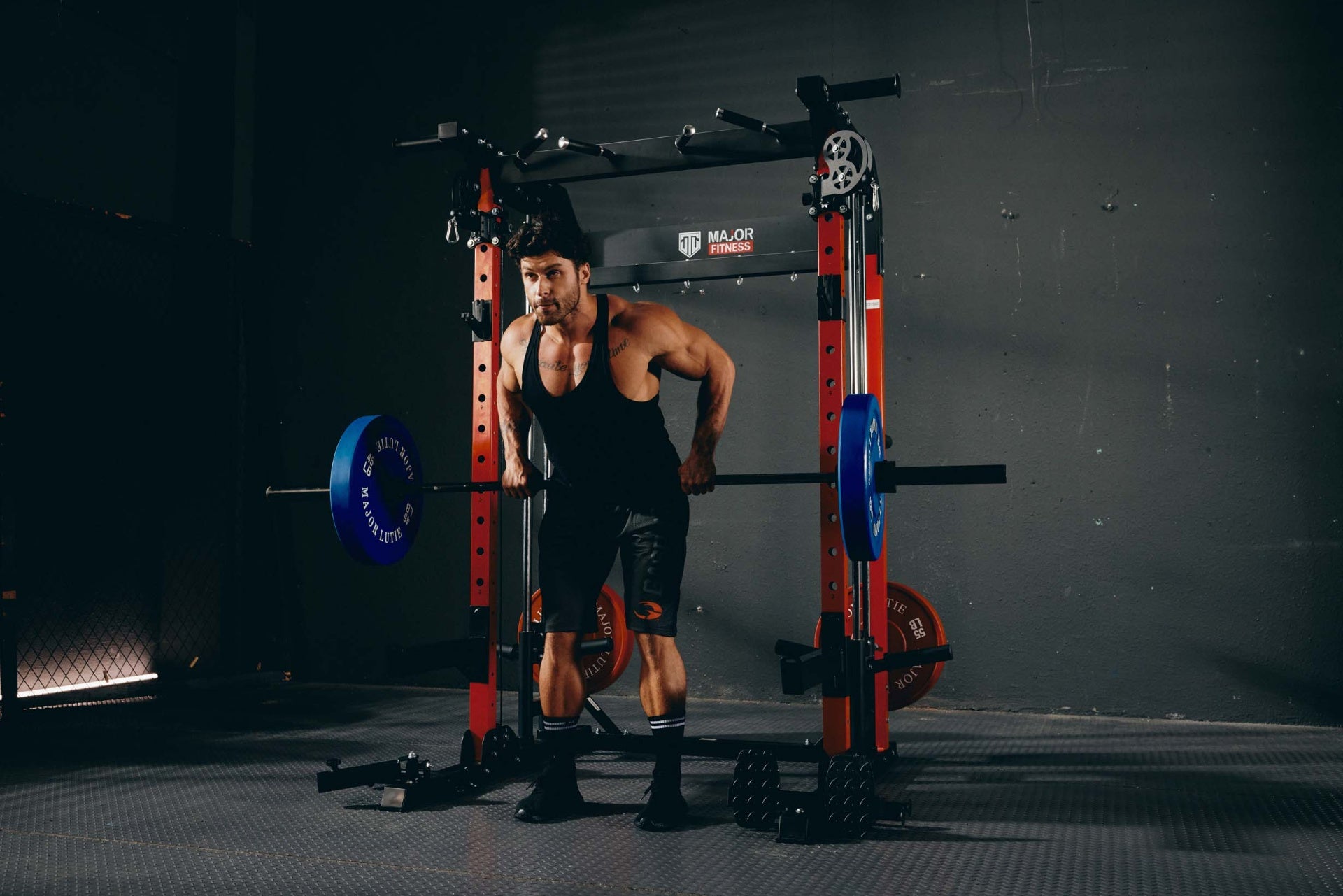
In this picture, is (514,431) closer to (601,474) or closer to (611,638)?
(601,474)

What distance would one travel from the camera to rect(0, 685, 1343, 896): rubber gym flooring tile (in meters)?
2.17

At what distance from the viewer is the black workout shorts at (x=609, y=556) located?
2.65 meters

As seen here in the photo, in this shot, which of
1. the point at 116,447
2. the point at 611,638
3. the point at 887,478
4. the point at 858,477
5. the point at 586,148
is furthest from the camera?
the point at 116,447

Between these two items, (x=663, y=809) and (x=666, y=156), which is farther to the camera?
(x=666, y=156)

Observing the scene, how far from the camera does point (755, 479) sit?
8.63ft

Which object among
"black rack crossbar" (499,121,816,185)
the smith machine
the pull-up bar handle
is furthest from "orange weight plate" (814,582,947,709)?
the pull-up bar handle

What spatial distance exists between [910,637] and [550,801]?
1.36 metres

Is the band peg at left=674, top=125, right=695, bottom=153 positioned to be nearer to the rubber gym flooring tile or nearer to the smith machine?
the smith machine

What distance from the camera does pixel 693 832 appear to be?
2.54 metres

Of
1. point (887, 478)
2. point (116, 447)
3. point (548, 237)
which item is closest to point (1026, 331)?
point (887, 478)

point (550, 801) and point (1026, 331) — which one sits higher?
point (1026, 331)

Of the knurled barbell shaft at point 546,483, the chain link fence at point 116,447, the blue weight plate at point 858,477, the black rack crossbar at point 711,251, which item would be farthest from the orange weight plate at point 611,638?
the chain link fence at point 116,447

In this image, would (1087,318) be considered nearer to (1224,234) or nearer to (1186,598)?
(1224,234)

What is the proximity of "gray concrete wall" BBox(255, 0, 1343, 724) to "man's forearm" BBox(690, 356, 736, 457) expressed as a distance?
5.47 feet
